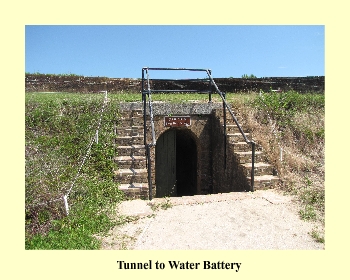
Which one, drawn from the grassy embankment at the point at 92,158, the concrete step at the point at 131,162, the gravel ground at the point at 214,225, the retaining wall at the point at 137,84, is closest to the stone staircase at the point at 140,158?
the concrete step at the point at 131,162

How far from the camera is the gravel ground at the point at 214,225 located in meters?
4.52

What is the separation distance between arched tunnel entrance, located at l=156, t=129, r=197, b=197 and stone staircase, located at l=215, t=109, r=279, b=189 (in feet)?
6.69

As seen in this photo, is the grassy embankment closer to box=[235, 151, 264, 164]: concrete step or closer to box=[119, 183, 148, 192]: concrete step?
box=[119, 183, 148, 192]: concrete step

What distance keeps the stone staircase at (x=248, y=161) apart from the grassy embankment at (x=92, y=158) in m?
0.22

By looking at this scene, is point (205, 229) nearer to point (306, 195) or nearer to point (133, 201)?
point (133, 201)

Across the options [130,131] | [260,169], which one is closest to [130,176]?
[130,131]

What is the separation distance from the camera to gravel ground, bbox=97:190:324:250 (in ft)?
14.8

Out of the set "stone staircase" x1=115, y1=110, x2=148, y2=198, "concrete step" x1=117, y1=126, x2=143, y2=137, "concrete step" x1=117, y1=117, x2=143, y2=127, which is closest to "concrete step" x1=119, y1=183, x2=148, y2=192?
"stone staircase" x1=115, y1=110, x2=148, y2=198

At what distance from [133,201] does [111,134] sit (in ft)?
8.41

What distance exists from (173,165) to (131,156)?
3.44 metres

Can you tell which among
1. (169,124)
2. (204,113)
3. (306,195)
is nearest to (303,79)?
(204,113)

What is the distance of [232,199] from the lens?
21.0ft

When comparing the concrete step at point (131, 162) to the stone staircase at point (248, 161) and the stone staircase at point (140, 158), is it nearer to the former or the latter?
the stone staircase at point (140, 158)

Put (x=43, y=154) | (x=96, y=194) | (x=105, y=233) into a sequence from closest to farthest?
1. (x=105, y=233)
2. (x=96, y=194)
3. (x=43, y=154)
